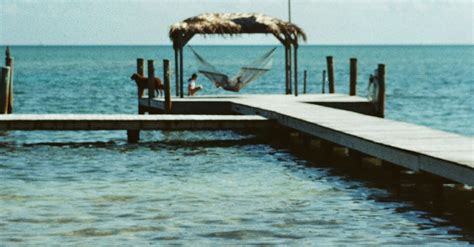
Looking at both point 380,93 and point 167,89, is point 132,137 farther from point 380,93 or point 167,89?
point 380,93

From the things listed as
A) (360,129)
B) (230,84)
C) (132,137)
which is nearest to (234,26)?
(230,84)

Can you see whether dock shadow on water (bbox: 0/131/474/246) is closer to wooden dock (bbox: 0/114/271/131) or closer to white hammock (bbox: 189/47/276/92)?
wooden dock (bbox: 0/114/271/131)

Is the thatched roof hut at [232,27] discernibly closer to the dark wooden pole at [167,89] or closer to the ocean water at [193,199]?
the dark wooden pole at [167,89]

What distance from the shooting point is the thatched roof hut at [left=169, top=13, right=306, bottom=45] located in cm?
2725

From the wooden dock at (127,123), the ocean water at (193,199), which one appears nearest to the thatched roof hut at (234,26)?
the ocean water at (193,199)

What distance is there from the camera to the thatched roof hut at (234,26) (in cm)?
2725

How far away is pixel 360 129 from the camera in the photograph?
1800 centimetres

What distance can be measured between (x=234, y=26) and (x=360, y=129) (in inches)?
389

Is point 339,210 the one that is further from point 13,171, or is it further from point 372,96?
point 372,96

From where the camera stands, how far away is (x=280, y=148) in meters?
22.0

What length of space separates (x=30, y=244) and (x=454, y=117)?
2969 centimetres

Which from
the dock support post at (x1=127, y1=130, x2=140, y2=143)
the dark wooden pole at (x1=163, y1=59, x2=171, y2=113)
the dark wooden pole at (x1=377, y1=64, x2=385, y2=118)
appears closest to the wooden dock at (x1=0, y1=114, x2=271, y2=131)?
the dock support post at (x1=127, y1=130, x2=140, y2=143)

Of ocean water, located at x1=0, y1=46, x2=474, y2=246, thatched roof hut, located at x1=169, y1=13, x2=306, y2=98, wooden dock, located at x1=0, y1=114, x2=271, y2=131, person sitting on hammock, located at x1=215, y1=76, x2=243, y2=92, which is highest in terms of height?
thatched roof hut, located at x1=169, y1=13, x2=306, y2=98

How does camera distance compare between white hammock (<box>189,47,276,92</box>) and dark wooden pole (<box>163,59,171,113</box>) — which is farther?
white hammock (<box>189,47,276,92</box>)
